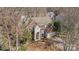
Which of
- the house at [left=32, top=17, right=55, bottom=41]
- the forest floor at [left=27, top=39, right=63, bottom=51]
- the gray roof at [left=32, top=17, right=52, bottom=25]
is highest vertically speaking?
the gray roof at [left=32, top=17, right=52, bottom=25]

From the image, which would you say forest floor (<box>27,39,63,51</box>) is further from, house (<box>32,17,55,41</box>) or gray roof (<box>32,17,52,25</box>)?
gray roof (<box>32,17,52,25</box>)

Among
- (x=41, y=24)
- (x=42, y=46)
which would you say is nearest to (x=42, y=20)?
(x=41, y=24)

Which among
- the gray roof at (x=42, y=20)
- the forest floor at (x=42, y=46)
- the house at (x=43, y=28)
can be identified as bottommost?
the forest floor at (x=42, y=46)

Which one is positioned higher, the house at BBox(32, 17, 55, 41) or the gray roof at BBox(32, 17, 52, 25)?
the gray roof at BBox(32, 17, 52, 25)

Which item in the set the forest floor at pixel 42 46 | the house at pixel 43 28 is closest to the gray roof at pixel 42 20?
the house at pixel 43 28

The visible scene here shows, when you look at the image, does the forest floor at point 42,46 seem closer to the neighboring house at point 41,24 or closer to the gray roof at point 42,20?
the neighboring house at point 41,24

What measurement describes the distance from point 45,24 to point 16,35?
13.9 inches

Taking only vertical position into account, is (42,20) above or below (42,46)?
above

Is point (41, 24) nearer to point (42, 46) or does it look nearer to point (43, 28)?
point (43, 28)

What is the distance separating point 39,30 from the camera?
2234mm

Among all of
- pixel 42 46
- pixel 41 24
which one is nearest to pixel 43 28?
pixel 41 24

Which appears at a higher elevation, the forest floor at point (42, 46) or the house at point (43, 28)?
the house at point (43, 28)

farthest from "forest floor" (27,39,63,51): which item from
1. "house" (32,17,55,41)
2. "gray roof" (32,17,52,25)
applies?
"gray roof" (32,17,52,25)
